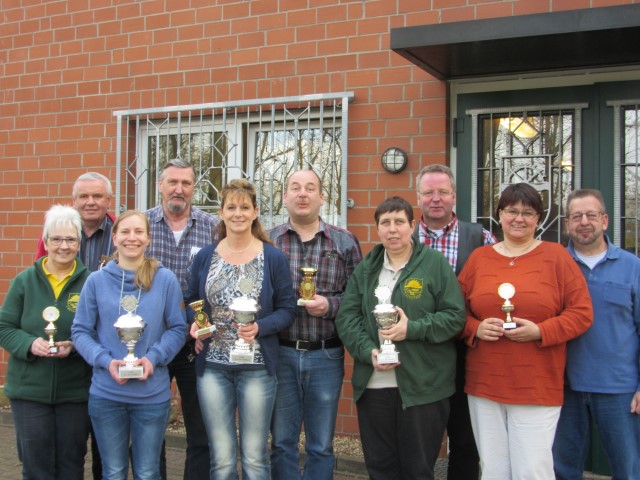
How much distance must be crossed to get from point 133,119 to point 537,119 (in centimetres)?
358

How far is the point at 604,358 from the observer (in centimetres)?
349

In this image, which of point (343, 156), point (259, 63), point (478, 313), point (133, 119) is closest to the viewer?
point (478, 313)

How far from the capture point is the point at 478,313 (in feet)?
11.5

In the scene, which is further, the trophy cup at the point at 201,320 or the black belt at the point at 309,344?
the black belt at the point at 309,344

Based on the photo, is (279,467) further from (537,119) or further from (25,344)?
(537,119)

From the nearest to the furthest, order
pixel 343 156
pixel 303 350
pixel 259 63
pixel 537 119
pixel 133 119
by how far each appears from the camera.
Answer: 1. pixel 303 350
2. pixel 537 119
3. pixel 343 156
4. pixel 259 63
5. pixel 133 119

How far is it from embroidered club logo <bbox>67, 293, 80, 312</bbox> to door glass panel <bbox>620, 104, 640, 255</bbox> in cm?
369

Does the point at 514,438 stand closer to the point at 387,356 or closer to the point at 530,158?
the point at 387,356

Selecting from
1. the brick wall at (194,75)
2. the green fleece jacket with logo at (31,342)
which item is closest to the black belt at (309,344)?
the green fleece jacket with logo at (31,342)

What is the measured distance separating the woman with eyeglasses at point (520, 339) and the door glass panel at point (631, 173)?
1.64 meters

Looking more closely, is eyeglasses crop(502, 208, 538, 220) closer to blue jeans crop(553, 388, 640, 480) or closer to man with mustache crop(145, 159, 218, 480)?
blue jeans crop(553, 388, 640, 480)

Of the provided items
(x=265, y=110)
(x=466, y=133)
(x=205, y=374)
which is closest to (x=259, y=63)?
(x=265, y=110)

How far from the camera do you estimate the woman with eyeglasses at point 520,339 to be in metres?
3.32

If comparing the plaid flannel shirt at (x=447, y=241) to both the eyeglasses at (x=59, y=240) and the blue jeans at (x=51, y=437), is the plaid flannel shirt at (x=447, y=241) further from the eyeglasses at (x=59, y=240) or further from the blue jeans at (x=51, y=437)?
the blue jeans at (x=51, y=437)
